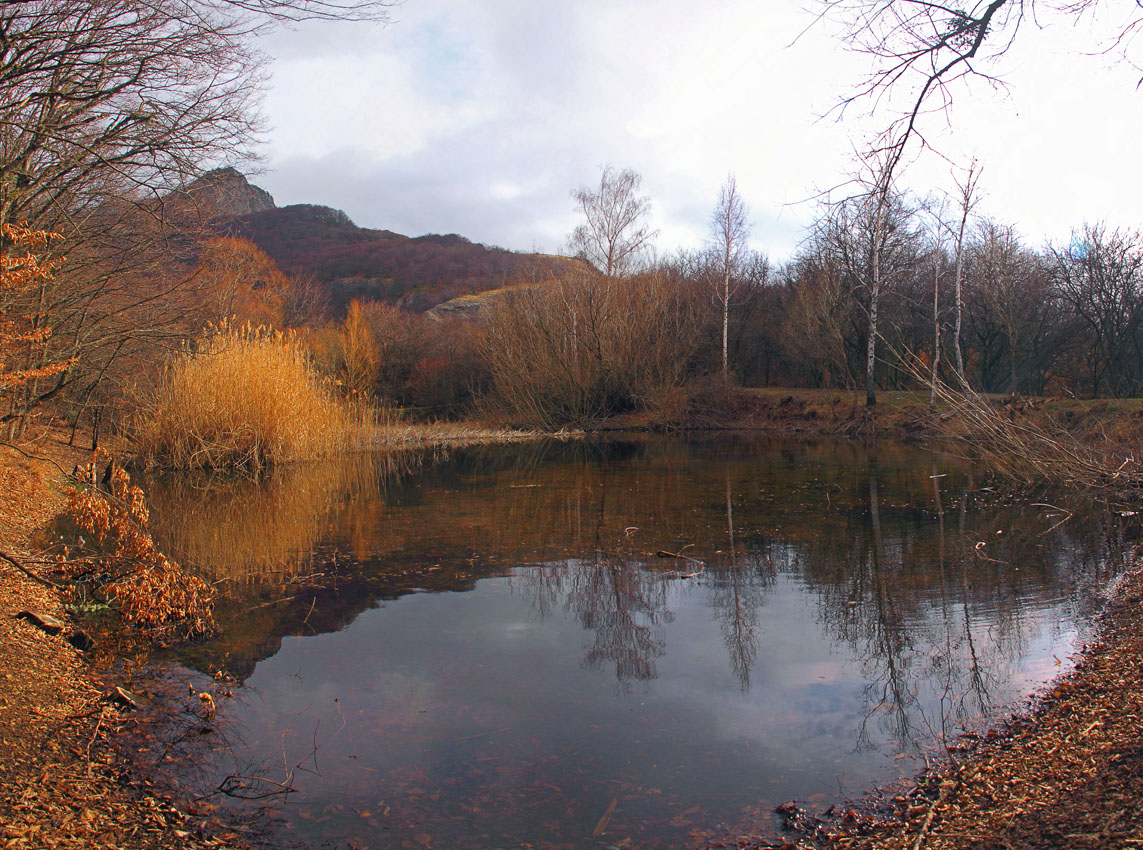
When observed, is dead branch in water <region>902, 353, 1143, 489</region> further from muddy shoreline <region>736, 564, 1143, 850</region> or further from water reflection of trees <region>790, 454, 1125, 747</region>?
muddy shoreline <region>736, 564, 1143, 850</region>

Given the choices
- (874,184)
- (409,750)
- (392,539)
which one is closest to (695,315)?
(392,539)

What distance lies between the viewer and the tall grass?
13.6 m

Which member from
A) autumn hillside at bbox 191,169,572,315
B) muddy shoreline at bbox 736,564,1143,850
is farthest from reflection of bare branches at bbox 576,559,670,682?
autumn hillside at bbox 191,169,572,315

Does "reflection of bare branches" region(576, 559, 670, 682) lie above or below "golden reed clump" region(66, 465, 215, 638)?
below

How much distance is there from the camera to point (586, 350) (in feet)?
85.6

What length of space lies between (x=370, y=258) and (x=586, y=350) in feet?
129

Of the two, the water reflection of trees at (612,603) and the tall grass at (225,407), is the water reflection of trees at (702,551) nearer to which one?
the water reflection of trees at (612,603)

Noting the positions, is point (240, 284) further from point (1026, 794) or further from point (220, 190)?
point (1026, 794)

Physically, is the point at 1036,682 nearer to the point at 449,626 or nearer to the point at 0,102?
the point at 449,626

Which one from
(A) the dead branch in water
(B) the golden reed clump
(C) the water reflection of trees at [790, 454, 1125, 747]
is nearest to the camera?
(C) the water reflection of trees at [790, 454, 1125, 747]

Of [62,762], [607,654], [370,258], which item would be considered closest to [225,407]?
[607,654]

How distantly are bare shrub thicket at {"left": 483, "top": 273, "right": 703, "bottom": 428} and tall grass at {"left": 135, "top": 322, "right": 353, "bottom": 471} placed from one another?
11.8 m

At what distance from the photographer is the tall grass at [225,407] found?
A: 13.6 meters

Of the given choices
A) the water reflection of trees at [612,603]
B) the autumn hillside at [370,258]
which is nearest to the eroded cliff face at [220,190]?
the water reflection of trees at [612,603]
